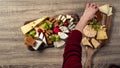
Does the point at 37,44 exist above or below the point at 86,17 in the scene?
below

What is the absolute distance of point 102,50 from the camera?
1397mm

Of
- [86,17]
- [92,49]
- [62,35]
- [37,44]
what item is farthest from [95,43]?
[86,17]

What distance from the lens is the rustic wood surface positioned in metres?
1.39

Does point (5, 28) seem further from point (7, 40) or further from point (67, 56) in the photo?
point (67, 56)

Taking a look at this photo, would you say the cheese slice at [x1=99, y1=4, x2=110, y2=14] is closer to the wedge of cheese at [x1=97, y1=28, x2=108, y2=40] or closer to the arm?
the wedge of cheese at [x1=97, y1=28, x2=108, y2=40]

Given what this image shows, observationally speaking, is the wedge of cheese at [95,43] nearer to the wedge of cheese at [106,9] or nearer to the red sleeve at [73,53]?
the wedge of cheese at [106,9]

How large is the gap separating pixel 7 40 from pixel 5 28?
0.20 feet

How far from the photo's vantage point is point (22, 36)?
142cm

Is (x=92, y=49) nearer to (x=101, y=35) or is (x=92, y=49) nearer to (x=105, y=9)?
(x=101, y=35)

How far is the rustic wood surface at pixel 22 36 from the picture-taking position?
1.39m

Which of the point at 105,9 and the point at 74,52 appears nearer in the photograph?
the point at 74,52

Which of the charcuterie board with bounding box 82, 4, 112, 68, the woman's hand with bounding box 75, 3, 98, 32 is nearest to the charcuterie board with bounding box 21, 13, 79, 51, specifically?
the charcuterie board with bounding box 82, 4, 112, 68

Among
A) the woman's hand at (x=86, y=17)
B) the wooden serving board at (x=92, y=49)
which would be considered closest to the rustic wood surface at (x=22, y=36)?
the wooden serving board at (x=92, y=49)

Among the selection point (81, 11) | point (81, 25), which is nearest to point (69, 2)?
point (81, 11)
